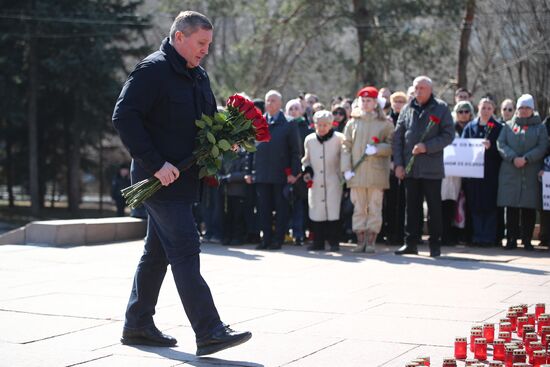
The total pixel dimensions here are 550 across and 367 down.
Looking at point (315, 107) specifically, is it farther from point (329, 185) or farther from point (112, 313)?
point (112, 313)

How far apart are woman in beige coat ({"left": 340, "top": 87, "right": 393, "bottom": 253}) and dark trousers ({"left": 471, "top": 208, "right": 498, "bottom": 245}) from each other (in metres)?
1.67

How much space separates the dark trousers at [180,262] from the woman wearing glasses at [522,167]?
7524mm

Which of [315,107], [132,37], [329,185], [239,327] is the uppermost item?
[132,37]

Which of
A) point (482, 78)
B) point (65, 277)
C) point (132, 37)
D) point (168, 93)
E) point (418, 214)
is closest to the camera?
point (168, 93)

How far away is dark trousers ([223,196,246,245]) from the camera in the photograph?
1395 cm

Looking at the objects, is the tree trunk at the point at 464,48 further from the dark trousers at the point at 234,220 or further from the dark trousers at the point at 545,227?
the dark trousers at the point at 234,220

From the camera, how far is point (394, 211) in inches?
546

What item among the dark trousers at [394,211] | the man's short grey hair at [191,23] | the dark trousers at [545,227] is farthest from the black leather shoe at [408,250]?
the man's short grey hair at [191,23]

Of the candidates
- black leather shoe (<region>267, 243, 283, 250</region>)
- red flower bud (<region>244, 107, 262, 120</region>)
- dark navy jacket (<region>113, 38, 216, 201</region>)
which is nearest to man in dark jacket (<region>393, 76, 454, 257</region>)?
black leather shoe (<region>267, 243, 283, 250</region>)

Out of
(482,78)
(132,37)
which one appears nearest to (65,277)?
(482,78)

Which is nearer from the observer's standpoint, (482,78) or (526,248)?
(526,248)

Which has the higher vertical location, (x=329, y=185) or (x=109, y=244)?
(x=329, y=185)

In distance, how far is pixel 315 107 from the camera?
49.2 ft

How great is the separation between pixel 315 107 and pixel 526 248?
387cm
